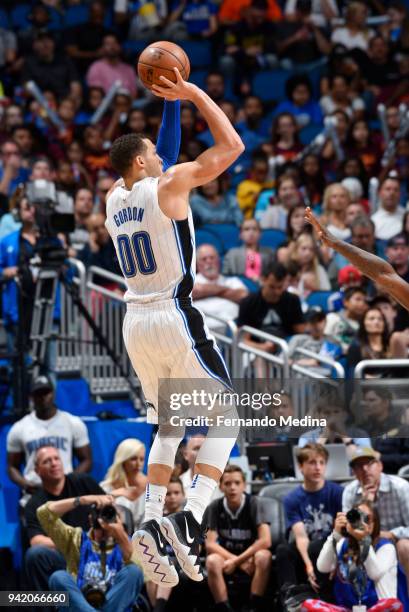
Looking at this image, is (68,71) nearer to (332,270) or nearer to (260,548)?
(332,270)

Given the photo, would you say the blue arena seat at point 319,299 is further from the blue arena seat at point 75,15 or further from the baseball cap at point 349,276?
the blue arena seat at point 75,15

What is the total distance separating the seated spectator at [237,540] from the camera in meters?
10.9

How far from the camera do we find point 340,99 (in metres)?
18.6

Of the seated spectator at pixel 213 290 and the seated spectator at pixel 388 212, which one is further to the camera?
the seated spectator at pixel 388 212

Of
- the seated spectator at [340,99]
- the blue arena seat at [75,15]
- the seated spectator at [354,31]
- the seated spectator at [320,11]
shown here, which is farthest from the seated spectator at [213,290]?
the blue arena seat at [75,15]

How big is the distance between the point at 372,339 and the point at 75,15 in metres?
10.9

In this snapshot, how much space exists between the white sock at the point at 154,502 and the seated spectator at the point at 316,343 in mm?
5044

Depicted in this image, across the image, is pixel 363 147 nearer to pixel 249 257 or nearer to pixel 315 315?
pixel 249 257

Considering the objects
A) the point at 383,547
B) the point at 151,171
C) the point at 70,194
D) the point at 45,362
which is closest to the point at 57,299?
the point at 45,362

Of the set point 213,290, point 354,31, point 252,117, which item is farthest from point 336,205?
point 354,31

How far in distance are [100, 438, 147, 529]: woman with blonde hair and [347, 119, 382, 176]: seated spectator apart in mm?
7122

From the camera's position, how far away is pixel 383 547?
418 inches

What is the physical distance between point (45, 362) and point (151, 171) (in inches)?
213

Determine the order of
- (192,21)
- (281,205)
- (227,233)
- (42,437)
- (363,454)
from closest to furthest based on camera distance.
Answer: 1. (363,454)
2. (42,437)
3. (227,233)
4. (281,205)
5. (192,21)
